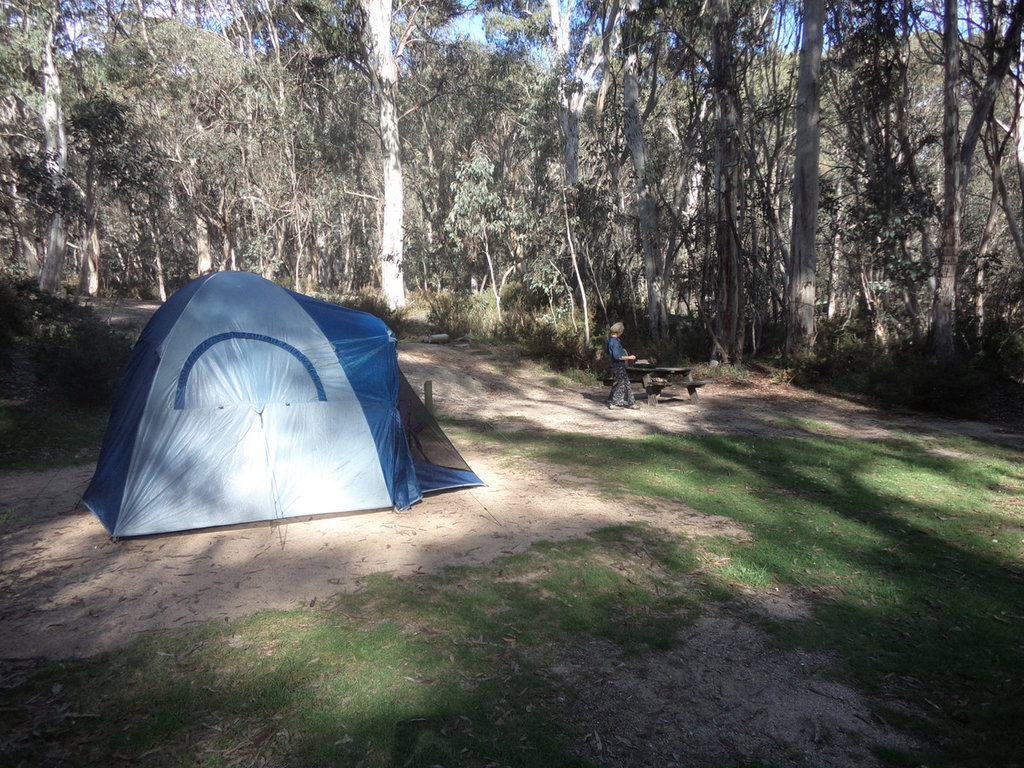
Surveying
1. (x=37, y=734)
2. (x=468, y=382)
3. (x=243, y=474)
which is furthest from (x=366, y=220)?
(x=37, y=734)

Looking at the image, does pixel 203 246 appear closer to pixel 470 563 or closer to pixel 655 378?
pixel 655 378

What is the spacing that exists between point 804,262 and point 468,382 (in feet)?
26.4

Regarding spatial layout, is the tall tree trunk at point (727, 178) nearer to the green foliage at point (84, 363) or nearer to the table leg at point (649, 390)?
the table leg at point (649, 390)

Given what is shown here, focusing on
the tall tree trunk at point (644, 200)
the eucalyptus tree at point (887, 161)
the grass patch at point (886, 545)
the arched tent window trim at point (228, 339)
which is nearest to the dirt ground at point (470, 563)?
the grass patch at point (886, 545)

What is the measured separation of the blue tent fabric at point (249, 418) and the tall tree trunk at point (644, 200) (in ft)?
42.5

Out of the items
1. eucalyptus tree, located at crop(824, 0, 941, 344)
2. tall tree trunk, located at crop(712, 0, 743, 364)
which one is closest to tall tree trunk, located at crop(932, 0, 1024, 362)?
eucalyptus tree, located at crop(824, 0, 941, 344)

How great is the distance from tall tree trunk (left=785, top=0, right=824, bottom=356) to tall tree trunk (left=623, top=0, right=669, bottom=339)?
3.93 m

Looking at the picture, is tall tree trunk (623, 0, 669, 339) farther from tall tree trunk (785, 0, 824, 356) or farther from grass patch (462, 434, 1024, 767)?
grass patch (462, 434, 1024, 767)

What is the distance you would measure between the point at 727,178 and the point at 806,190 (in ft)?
5.83

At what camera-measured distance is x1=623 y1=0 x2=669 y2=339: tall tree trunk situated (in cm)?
1805

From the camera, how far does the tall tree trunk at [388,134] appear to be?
2378 centimetres

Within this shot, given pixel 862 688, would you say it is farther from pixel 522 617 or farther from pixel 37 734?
pixel 37 734

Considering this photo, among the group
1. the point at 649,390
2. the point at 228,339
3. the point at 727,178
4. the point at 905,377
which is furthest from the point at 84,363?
the point at 905,377

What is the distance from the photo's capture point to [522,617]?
4.58 meters
